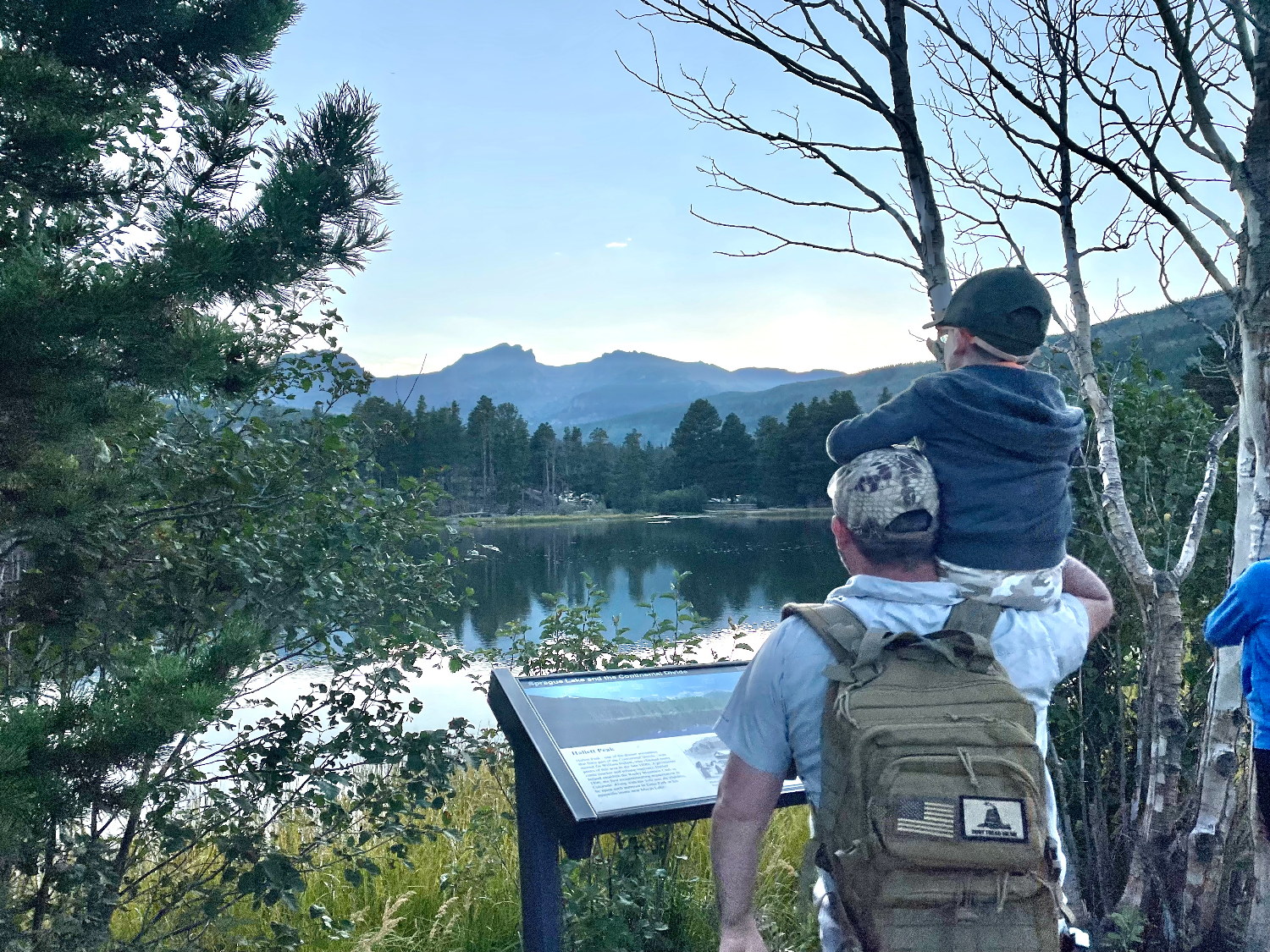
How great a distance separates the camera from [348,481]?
11.0ft

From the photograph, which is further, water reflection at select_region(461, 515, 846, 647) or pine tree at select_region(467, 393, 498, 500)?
pine tree at select_region(467, 393, 498, 500)

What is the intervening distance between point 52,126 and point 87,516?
40.6 inches

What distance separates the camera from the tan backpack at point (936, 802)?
4.40ft

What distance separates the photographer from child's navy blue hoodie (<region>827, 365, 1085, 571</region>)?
154cm

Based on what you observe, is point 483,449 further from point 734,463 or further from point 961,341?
point 961,341

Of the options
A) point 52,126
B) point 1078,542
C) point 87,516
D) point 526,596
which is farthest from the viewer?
point 526,596

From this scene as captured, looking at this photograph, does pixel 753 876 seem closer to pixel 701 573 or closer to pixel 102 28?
pixel 102 28

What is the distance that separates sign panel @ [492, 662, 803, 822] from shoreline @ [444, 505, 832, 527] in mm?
45005

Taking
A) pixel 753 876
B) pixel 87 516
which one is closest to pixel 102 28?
pixel 87 516

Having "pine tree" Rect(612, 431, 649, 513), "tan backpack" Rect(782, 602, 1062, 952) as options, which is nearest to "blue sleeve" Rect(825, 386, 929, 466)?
"tan backpack" Rect(782, 602, 1062, 952)

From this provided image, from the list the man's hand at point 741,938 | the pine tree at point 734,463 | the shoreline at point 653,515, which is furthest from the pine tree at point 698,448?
the man's hand at point 741,938

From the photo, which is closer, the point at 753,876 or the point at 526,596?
the point at 753,876

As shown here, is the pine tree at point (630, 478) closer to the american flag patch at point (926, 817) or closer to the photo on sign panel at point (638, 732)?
the photo on sign panel at point (638, 732)

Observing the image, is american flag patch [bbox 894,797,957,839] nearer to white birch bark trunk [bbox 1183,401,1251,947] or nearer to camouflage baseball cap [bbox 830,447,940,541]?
camouflage baseball cap [bbox 830,447,940,541]
